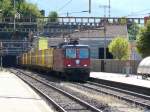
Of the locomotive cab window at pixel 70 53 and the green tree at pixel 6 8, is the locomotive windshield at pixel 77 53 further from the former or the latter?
the green tree at pixel 6 8

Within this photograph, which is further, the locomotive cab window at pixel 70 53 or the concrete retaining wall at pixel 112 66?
the concrete retaining wall at pixel 112 66

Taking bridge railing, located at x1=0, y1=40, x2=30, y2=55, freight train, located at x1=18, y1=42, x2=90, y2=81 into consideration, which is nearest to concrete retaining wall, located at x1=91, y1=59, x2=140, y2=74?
freight train, located at x1=18, y1=42, x2=90, y2=81

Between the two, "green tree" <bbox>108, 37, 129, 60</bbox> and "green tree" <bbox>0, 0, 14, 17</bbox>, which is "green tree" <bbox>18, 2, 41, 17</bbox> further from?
"green tree" <bbox>108, 37, 129, 60</bbox>

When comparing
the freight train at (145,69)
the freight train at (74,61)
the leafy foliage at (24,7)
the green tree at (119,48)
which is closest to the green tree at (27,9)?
the leafy foliage at (24,7)

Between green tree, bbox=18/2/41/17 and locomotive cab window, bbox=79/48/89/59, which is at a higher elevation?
green tree, bbox=18/2/41/17

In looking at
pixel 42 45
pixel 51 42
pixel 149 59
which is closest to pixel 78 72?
pixel 149 59

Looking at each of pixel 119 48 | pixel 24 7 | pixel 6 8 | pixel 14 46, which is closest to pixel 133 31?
pixel 24 7

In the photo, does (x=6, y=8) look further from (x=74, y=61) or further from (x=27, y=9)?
(x=74, y=61)

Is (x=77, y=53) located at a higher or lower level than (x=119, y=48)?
lower

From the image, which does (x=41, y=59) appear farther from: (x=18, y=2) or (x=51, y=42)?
(x=18, y=2)

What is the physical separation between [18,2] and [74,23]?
60.6 meters

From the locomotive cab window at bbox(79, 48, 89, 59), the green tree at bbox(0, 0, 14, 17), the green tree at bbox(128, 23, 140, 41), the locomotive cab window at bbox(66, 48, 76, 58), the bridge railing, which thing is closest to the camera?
the locomotive cab window at bbox(66, 48, 76, 58)

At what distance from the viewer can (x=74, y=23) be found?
97500mm

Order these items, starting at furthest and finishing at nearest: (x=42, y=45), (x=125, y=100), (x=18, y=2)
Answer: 1. (x=18, y=2)
2. (x=42, y=45)
3. (x=125, y=100)
